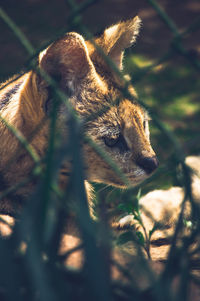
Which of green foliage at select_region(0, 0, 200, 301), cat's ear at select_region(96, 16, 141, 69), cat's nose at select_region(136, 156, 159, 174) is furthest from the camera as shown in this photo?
cat's ear at select_region(96, 16, 141, 69)

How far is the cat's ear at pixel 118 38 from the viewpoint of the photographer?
2.69m

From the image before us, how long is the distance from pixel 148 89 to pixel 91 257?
3.91 meters

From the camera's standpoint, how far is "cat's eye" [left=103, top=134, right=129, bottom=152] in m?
2.39

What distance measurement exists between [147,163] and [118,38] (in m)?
0.83

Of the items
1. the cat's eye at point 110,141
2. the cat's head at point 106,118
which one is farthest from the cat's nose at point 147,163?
the cat's eye at point 110,141

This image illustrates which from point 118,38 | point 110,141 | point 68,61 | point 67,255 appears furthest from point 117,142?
point 67,255

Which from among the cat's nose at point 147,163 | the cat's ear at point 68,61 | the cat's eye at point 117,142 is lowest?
the cat's nose at point 147,163

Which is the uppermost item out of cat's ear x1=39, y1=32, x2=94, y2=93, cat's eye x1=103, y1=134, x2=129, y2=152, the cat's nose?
cat's ear x1=39, y1=32, x2=94, y2=93

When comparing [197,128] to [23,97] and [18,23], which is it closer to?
[23,97]

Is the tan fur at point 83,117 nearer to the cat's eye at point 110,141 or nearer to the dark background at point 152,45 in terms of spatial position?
the cat's eye at point 110,141

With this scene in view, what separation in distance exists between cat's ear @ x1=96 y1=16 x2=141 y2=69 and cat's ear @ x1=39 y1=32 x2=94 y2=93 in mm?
304

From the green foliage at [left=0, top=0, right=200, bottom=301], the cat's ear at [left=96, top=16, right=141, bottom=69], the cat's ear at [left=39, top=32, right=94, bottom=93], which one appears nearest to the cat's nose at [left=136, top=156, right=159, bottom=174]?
the cat's ear at [left=39, top=32, right=94, bottom=93]

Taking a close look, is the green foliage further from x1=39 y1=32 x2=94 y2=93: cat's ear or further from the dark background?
the dark background

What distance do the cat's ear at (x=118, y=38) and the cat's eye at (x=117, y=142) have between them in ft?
1.94
